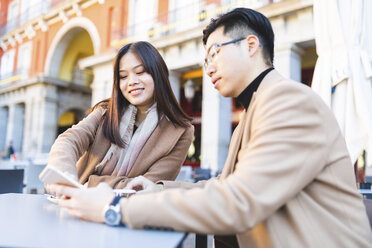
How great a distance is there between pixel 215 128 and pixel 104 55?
581 centimetres

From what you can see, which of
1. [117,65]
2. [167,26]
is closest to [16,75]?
[167,26]

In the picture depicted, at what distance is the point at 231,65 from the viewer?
4.36 feet

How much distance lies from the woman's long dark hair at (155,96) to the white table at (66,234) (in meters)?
0.91

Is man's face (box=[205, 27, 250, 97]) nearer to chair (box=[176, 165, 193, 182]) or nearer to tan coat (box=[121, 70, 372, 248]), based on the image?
tan coat (box=[121, 70, 372, 248])

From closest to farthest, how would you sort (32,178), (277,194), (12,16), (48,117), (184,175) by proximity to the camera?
(277,194) → (32,178) → (184,175) → (48,117) → (12,16)

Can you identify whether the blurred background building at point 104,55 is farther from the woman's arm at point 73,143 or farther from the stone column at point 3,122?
the woman's arm at point 73,143

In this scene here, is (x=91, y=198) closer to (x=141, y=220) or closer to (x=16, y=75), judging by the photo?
(x=141, y=220)

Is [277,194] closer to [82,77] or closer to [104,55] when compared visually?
[104,55]

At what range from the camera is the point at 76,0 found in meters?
14.9

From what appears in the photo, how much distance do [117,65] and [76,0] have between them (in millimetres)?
15033

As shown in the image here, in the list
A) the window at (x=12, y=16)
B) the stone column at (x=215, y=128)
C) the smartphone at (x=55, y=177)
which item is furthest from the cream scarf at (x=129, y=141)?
the window at (x=12, y=16)

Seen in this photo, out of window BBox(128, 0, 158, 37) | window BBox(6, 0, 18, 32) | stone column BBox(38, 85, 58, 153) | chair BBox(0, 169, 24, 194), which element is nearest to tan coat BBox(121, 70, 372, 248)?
chair BBox(0, 169, 24, 194)

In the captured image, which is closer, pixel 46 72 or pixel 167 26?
pixel 167 26

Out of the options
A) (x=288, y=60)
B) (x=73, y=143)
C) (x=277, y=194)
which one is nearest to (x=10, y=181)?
(x=73, y=143)
